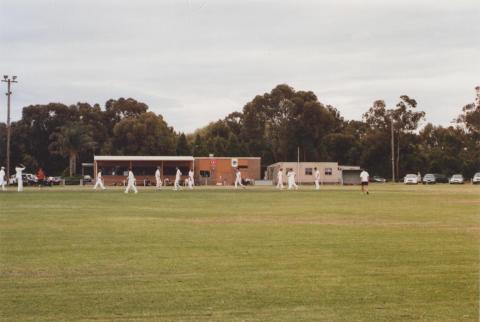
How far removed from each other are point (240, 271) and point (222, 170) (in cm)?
7776

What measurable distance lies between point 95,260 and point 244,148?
98.0m

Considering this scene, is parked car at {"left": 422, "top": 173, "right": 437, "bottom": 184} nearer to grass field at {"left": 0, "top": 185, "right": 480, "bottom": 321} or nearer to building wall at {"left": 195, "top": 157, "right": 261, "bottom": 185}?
building wall at {"left": 195, "top": 157, "right": 261, "bottom": 185}

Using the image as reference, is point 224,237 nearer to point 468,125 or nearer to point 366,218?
point 366,218

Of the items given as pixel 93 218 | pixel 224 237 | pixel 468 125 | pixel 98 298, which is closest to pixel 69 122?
pixel 468 125

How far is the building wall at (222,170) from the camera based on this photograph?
89.2m

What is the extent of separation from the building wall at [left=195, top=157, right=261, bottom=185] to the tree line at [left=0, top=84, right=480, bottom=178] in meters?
17.7

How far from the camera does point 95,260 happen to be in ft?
43.1

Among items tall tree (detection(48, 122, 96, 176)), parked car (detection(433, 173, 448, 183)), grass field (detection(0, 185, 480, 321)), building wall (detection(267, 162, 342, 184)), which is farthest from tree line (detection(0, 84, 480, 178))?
grass field (detection(0, 185, 480, 321))

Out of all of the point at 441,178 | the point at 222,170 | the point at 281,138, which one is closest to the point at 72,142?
the point at 222,170

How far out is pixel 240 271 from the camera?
11.9 metres

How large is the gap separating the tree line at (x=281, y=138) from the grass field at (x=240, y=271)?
86273mm

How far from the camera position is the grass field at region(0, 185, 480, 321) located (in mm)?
9078

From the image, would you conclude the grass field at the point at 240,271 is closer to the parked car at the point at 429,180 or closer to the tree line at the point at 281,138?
the parked car at the point at 429,180

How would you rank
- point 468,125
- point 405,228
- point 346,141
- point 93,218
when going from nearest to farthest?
point 405,228 < point 93,218 < point 468,125 < point 346,141
